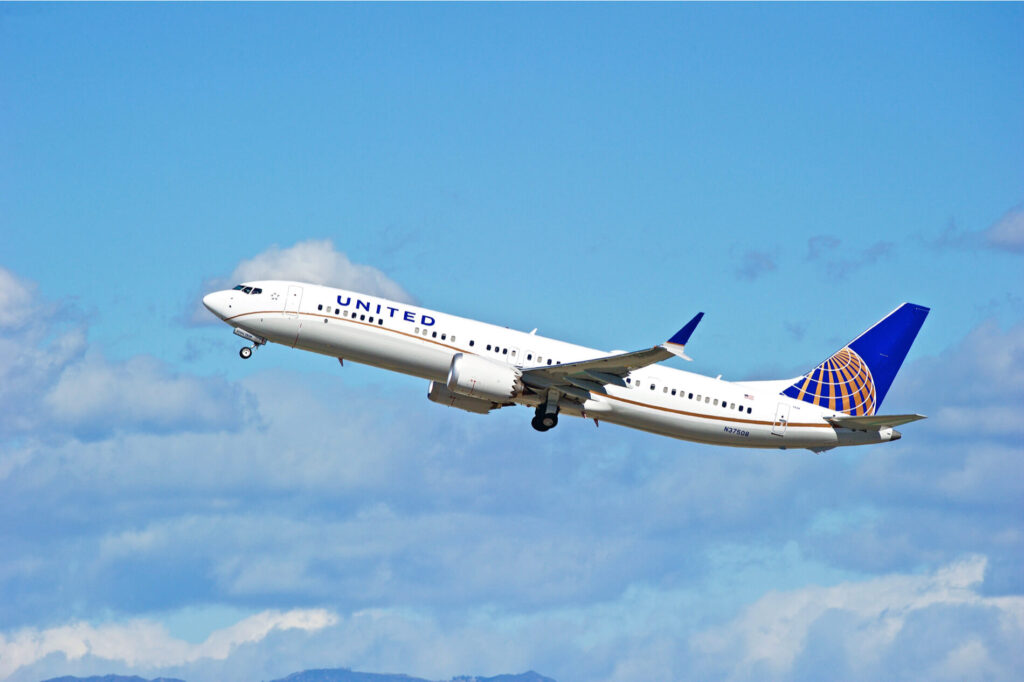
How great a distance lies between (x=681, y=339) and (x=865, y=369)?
2167cm

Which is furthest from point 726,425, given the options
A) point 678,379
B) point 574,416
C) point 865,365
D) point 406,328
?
point 406,328

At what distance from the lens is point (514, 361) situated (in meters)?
69.2

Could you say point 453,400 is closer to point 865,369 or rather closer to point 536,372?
point 536,372

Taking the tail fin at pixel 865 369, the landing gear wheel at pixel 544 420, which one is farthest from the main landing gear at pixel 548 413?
the tail fin at pixel 865 369

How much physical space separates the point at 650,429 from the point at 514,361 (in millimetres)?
8369

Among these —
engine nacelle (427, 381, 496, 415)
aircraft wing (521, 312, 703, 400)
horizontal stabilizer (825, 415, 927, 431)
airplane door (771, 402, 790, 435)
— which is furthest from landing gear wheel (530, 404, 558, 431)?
horizontal stabilizer (825, 415, 927, 431)

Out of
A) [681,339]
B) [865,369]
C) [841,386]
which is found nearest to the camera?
[681,339]

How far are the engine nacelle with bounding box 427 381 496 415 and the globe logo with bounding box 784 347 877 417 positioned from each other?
17.8 metres

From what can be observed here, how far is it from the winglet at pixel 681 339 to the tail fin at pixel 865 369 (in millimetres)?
15291

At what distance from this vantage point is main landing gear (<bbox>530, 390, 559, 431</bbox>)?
69.9 metres

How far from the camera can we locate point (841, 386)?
254 feet

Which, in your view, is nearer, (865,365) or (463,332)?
(463,332)

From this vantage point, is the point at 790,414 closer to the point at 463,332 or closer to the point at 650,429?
the point at 650,429

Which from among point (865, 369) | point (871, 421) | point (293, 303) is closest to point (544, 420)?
point (293, 303)
